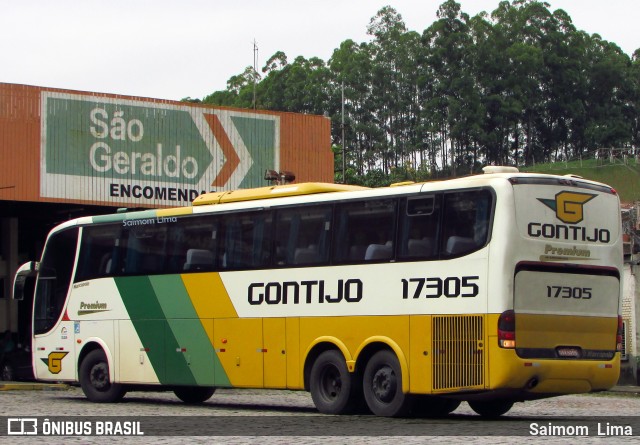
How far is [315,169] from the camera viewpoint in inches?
1598

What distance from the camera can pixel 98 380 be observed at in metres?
23.8

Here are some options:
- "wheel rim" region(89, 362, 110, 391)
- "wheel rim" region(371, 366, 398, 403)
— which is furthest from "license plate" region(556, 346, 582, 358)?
"wheel rim" region(89, 362, 110, 391)

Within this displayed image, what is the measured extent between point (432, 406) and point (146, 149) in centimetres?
1955

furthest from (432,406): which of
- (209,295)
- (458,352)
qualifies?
(209,295)

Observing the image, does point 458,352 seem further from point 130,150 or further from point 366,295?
point 130,150

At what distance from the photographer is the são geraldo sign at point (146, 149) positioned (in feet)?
117

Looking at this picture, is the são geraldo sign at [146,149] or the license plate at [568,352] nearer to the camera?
the license plate at [568,352]

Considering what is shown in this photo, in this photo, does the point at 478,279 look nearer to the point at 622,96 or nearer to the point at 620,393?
the point at 620,393

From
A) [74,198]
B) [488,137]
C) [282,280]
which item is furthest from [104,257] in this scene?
[488,137]

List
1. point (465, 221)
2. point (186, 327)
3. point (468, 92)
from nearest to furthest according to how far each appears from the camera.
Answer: point (465, 221), point (186, 327), point (468, 92)

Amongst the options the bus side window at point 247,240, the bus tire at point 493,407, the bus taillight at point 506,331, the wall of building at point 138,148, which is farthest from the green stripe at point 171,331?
the wall of building at point 138,148

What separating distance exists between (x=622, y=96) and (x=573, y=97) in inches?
308

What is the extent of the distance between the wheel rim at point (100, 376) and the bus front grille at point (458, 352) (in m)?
8.16

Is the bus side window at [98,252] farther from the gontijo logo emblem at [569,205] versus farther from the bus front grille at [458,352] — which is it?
the gontijo logo emblem at [569,205]
